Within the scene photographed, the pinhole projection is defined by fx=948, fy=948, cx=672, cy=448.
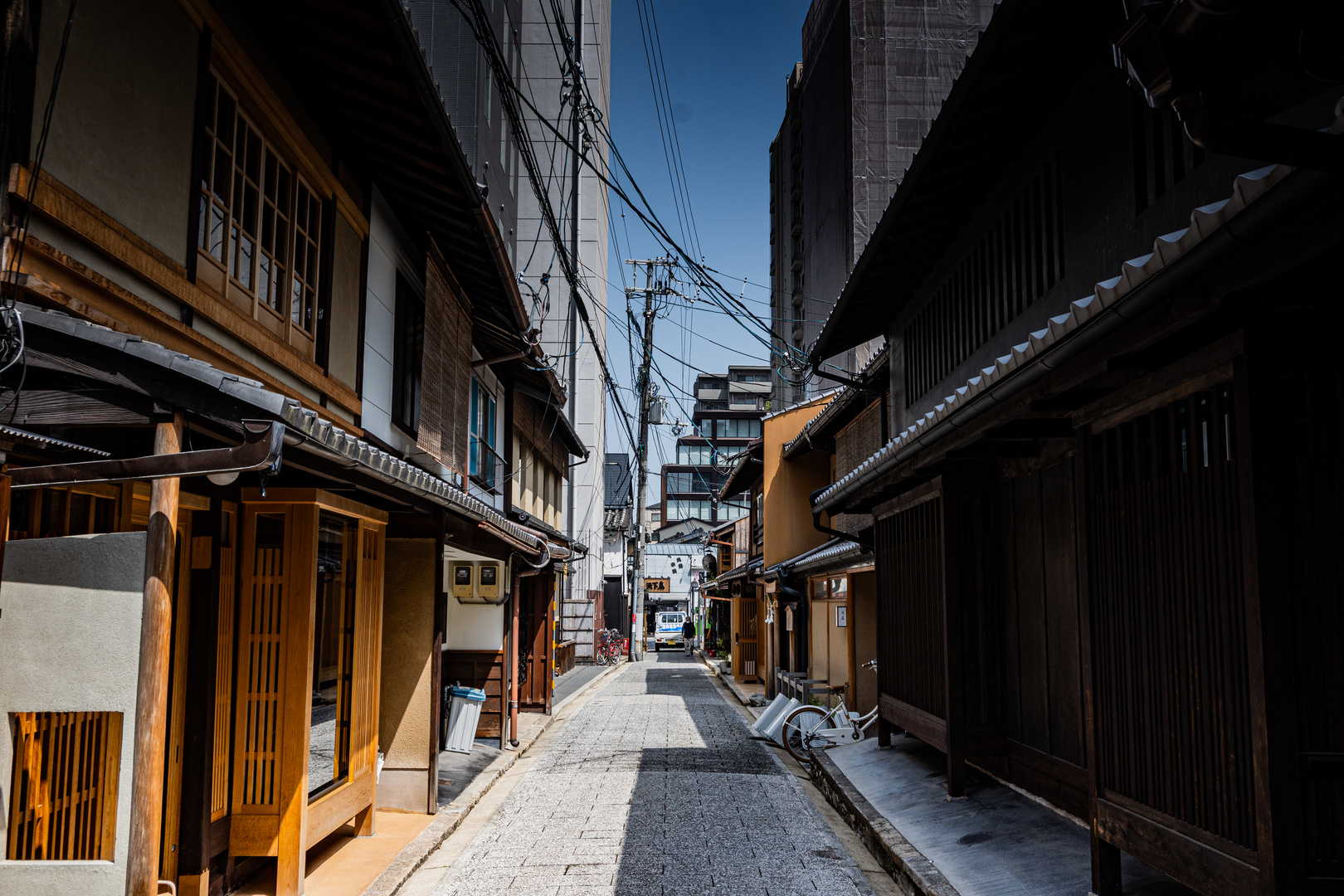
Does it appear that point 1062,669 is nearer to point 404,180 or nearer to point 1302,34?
point 1302,34

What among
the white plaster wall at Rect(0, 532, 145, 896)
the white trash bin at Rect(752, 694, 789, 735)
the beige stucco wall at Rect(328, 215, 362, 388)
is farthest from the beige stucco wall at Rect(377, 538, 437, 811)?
the white trash bin at Rect(752, 694, 789, 735)

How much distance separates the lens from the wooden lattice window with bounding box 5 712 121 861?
4.88 metres

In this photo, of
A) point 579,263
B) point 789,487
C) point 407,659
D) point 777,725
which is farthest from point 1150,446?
point 579,263

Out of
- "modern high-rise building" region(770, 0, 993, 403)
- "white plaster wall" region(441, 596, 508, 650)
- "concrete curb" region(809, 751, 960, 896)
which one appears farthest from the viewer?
"modern high-rise building" region(770, 0, 993, 403)

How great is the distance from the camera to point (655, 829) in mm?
9930

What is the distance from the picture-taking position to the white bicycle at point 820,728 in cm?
1423

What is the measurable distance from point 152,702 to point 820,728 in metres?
11.7

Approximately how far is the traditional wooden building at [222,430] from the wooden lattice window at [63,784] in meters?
0.02

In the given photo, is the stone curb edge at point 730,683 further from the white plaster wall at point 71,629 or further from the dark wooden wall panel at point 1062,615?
the white plaster wall at point 71,629

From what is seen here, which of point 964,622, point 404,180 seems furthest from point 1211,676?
point 404,180

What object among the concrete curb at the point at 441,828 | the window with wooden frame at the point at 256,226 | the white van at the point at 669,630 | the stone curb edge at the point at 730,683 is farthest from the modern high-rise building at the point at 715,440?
the window with wooden frame at the point at 256,226

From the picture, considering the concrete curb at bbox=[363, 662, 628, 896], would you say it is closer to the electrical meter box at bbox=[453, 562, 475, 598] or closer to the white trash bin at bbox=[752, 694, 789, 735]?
the electrical meter box at bbox=[453, 562, 475, 598]

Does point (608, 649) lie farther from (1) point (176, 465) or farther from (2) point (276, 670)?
(1) point (176, 465)

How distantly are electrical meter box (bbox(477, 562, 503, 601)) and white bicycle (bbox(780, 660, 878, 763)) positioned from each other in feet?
17.5
